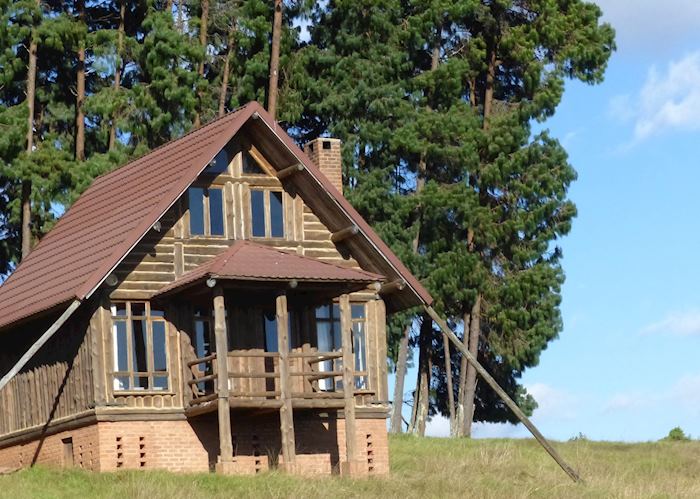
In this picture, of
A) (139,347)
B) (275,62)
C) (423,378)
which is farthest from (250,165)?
(423,378)

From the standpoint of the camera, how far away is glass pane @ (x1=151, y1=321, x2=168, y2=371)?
37.8 meters

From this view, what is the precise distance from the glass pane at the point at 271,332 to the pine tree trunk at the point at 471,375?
51.2 feet

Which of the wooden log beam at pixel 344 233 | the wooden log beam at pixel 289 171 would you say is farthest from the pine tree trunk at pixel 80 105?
the wooden log beam at pixel 344 233

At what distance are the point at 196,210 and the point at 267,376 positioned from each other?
3804 mm

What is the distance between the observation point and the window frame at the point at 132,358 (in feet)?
123

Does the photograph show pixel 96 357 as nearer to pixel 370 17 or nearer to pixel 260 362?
pixel 260 362

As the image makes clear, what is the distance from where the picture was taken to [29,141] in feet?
165

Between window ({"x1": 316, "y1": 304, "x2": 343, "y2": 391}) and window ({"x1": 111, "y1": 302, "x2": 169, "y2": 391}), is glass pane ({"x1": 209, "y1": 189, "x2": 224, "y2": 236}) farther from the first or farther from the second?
window ({"x1": 316, "y1": 304, "x2": 343, "y2": 391})

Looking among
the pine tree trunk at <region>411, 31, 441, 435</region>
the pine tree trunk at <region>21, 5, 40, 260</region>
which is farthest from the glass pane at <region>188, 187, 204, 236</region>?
the pine tree trunk at <region>411, 31, 441, 435</region>

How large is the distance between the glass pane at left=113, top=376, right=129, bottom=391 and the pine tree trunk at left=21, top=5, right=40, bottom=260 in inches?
489

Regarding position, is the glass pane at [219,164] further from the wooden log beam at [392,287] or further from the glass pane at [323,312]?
the wooden log beam at [392,287]

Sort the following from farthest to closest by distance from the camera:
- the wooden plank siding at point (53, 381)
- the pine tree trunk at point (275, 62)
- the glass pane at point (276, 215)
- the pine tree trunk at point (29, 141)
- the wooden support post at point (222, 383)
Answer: the pine tree trunk at point (275, 62) < the pine tree trunk at point (29, 141) < the glass pane at point (276, 215) < the wooden plank siding at point (53, 381) < the wooden support post at point (222, 383)

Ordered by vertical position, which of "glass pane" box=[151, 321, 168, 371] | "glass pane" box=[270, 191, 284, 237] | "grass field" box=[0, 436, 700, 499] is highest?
"glass pane" box=[270, 191, 284, 237]

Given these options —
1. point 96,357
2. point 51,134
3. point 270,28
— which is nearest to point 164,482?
point 96,357
